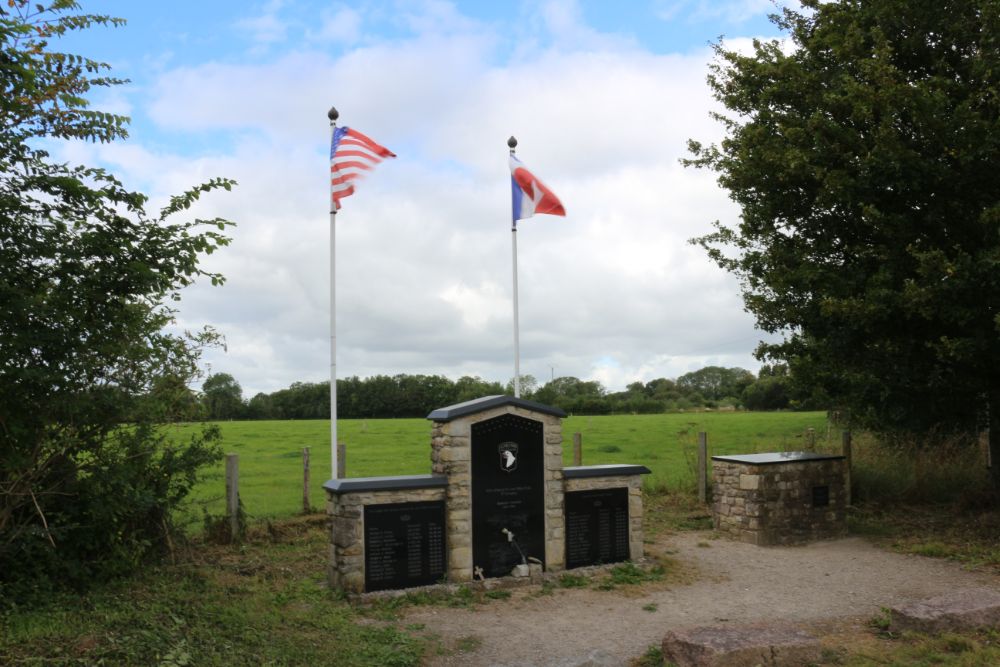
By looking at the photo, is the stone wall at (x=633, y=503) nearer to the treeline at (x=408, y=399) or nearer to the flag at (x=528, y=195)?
the flag at (x=528, y=195)

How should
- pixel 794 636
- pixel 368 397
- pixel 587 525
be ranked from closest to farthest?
1. pixel 794 636
2. pixel 587 525
3. pixel 368 397

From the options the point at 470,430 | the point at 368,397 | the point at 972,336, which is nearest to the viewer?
the point at 470,430

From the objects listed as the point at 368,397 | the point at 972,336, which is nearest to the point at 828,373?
the point at 972,336

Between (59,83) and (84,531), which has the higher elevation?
(59,83)

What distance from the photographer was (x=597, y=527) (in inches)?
477

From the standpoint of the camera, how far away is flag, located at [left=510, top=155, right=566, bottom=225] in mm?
15430

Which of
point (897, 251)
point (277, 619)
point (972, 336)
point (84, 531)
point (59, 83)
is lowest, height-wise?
point (277, 619)

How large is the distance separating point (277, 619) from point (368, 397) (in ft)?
150

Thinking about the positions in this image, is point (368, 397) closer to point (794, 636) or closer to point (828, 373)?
point (828, 373)

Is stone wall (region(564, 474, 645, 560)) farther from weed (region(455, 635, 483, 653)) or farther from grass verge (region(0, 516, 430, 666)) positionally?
grass verge (region(0, 516, 430, 666))

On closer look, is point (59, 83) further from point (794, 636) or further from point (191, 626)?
point (794, 636)

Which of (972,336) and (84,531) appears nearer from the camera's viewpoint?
(84,531)

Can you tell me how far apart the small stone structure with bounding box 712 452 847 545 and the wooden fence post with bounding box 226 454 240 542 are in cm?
889

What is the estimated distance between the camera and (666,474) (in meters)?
21.3
